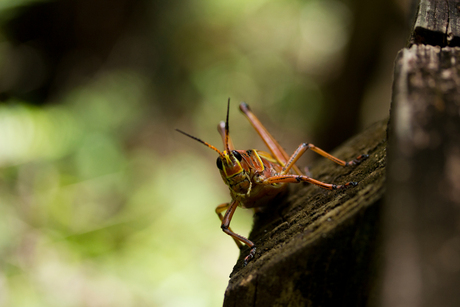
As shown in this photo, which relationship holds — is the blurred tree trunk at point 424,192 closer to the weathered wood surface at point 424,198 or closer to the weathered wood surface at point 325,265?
the weathered wood surface at point 424,198

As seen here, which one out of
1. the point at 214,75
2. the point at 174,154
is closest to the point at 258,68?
the point at 214,75

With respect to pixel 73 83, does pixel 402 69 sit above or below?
below

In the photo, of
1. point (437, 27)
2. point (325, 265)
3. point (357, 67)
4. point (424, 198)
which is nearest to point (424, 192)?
point (424, 198)

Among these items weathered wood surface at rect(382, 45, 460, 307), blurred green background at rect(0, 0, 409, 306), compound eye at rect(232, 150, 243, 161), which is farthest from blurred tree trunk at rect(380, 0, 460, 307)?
blurred green background at rect(0, 0, 409, 306)

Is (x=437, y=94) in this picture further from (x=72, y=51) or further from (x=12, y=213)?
(x=72, y=51)

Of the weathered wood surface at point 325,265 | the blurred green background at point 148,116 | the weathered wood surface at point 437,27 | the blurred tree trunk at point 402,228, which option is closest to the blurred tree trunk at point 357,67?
the blurred green background at point 148,116

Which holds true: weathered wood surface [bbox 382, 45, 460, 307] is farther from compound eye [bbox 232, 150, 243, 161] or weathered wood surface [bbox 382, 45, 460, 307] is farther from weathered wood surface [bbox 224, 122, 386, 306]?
compound eye [bbox 232, 150, 243, 161]

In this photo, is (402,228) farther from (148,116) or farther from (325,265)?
(148,116)

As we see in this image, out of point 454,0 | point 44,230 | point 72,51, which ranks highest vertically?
point 72,51
